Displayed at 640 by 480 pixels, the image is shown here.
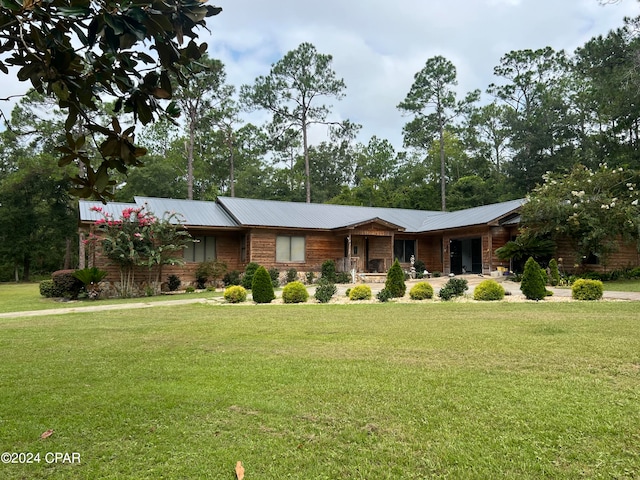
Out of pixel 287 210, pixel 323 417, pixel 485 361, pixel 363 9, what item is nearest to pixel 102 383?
pixel 323 417

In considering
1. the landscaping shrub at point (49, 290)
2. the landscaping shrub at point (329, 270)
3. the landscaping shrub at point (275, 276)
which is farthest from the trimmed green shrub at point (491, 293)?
the landscaping shrub at point (49, 290)

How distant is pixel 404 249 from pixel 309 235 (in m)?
6.25

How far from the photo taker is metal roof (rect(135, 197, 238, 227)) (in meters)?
20.1

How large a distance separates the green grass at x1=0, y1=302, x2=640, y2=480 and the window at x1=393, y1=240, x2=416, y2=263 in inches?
701

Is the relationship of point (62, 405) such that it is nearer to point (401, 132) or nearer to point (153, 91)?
point (153, 91)

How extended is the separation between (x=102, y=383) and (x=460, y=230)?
20.6m

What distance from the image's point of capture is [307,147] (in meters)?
35.2

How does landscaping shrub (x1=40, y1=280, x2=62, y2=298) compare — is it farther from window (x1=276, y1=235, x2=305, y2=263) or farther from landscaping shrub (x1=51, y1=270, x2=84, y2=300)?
window (x1=276, y1=235, x2=305, y2=263)

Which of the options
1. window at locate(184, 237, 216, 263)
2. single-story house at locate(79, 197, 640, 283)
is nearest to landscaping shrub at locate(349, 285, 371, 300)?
single-story house at locate(79, 197, 640, 283)

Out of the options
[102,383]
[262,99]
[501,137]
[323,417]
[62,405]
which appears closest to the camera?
[323,417]

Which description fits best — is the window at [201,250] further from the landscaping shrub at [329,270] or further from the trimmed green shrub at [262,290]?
the trimmed green shrub at [262,290]

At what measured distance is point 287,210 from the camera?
78.5 ft

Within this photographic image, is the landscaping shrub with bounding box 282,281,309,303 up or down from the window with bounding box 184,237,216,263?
down

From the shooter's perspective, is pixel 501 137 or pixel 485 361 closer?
pixel 485 361
